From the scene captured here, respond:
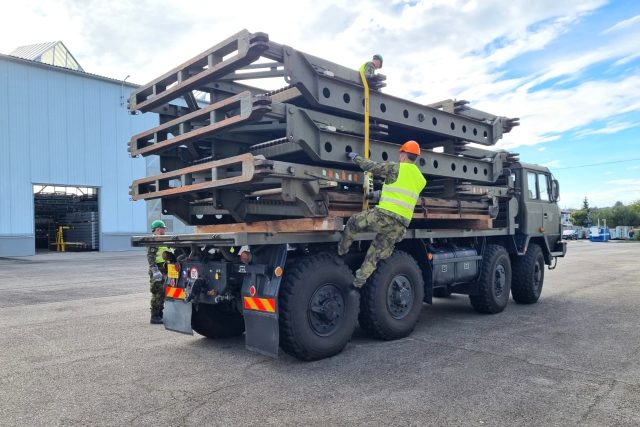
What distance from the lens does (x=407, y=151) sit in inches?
224

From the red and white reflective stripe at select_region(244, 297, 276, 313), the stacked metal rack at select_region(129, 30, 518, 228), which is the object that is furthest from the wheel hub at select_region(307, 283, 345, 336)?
the stacked metal rack at select_region(129, 30, 518, 228)

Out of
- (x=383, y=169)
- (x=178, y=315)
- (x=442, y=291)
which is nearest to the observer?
(x=383, y=169)

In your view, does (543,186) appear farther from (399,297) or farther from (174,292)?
(174,292)

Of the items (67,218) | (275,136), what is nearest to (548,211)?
(275,136)

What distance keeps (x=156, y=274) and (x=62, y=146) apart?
69.5ft

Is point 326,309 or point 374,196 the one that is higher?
point 374,196

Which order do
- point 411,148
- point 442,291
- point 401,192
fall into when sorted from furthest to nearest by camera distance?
point 442,291, point 411,148, point 401,192

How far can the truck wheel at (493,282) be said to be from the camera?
783 centimetres

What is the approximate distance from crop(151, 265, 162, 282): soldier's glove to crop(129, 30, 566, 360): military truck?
648mm

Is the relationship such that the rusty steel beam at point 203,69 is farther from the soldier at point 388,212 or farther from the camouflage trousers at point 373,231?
the camouflage trousers at point 373,231

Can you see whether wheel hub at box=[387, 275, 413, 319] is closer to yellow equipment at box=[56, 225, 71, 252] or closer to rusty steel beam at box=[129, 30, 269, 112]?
rusty steel beam at box=[129, 30, 269, 112]

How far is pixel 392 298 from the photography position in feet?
20.3

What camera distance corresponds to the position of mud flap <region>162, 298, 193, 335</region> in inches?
224

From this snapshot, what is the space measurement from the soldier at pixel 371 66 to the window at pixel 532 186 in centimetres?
486
